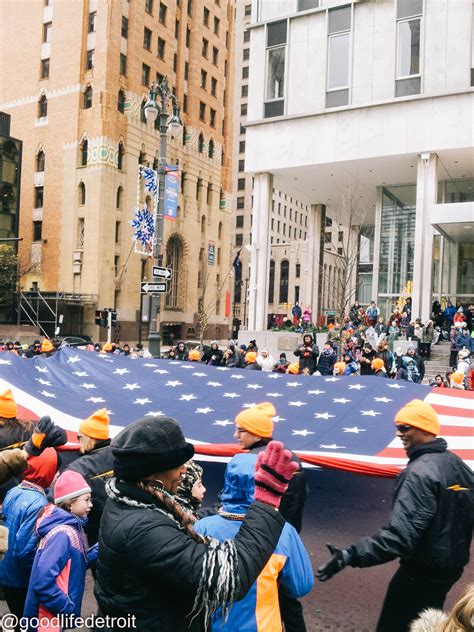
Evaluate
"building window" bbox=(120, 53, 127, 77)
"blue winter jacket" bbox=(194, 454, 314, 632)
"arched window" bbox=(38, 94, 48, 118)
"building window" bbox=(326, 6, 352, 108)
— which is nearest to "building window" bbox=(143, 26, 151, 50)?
"building window" bbox=(120, 53, 127, 77)

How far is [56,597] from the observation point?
294 centimetres

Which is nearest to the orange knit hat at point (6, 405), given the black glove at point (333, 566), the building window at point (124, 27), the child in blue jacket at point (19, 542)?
the child in blue jacket at point (19, 542)

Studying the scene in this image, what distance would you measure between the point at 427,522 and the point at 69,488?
6.70 feet

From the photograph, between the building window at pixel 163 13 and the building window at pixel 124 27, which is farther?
the building window at pixel 163 13

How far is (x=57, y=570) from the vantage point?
117 inches

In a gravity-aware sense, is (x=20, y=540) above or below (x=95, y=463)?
below

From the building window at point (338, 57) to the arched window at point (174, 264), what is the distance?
30.1 m

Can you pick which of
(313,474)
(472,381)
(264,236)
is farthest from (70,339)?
(313,474)

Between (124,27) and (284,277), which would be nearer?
(124,27)

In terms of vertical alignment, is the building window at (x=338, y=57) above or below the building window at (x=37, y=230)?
above

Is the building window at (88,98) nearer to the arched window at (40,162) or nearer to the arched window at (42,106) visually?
the arched window at (42,106)

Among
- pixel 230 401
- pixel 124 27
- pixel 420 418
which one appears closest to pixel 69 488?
pixel 420 418

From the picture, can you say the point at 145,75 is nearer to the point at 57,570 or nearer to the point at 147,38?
the point at 147,38

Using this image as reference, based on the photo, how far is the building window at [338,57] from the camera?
92.6ft
